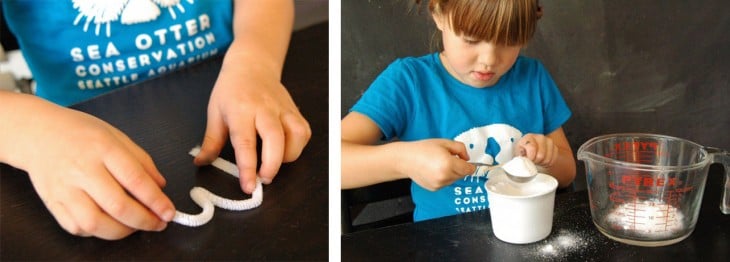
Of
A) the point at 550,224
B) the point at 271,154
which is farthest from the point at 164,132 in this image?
the point at 550,224

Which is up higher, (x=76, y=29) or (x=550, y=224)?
(x=76, y=29)

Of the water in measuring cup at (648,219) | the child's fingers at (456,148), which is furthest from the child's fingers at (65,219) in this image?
the water in measuring cup at (648,219)

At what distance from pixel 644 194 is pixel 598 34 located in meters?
0.13

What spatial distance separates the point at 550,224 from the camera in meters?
0.43

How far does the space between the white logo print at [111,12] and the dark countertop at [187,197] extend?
0.18ft

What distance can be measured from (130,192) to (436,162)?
199 mm

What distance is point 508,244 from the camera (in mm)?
420

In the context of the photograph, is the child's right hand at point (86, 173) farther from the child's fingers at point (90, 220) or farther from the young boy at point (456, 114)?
the young boy at point (456, 114)

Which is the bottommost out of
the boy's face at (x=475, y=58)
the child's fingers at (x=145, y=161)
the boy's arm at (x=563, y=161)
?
the boy's arm at (x=563, y=161)

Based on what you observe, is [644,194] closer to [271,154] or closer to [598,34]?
[598,34]

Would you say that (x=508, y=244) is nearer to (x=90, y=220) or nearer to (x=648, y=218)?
(x=648, y=218)

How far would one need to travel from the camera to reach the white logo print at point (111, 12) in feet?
1.66

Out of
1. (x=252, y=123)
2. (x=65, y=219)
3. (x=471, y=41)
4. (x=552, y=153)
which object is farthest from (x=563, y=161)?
(x=65, y=219)

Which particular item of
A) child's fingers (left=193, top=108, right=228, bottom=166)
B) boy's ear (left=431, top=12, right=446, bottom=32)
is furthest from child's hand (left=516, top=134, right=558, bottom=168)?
child's fingers (left=193, top=108, right=228, bottom=166)
